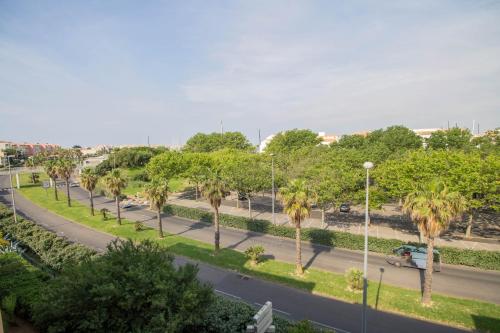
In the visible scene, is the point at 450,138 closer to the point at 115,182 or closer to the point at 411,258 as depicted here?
the point at 411,258

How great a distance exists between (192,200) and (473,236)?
147ft

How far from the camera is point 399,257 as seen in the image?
27.9 m

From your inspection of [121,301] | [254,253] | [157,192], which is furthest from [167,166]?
[121,301]

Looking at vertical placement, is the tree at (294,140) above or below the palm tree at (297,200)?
above

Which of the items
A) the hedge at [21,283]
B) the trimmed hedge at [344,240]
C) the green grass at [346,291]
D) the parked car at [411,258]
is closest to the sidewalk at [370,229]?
the trimmed hedge at [344,240]

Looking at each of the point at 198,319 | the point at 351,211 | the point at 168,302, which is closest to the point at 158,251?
the point at 168,302

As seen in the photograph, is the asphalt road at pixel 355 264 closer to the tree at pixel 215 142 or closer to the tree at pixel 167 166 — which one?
the tree at pixel 167 166

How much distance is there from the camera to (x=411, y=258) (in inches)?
1043

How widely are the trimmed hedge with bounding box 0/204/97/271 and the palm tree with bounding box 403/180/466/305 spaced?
21.6 meters

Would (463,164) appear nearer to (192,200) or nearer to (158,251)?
(158,251)

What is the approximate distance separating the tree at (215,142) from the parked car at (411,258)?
280 feet

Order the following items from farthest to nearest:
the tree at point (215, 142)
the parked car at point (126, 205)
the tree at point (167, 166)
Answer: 1. the tree at point (215, 142)
2. the tree at point (167, 166)
3. the parked car at point (126, 205)

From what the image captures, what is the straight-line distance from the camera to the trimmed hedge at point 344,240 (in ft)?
83.6

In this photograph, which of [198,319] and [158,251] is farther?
[158,251]
